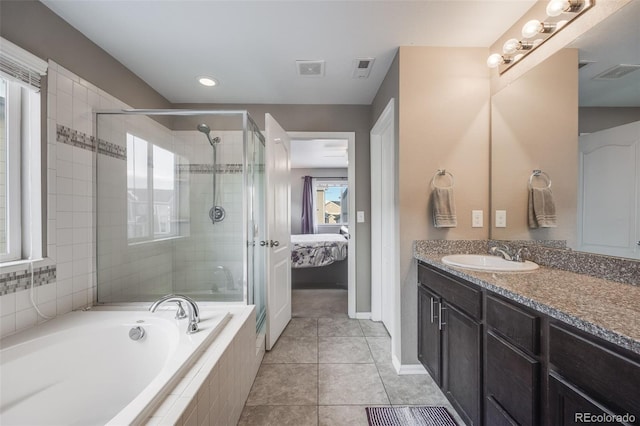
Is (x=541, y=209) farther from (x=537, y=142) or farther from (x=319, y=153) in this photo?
(x=319, y=153)

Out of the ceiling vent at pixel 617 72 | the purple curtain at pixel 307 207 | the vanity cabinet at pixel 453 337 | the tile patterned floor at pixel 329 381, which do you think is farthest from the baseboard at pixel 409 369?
the purple curtain at pixel 307 207

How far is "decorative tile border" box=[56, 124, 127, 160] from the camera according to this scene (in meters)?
1.55

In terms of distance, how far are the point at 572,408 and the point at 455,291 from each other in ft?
2.06

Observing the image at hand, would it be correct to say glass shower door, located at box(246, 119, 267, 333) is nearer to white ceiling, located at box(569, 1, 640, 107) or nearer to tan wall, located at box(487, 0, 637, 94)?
tan wall, located at box(487, 0, 637, 94)

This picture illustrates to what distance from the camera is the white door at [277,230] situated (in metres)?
2.15

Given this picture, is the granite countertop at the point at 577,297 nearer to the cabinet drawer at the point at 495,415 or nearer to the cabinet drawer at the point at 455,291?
the cabinet drawer at the point at 455,291

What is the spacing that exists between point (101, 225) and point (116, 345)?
2.93 ft

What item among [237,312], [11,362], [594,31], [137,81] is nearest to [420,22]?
[594,31]

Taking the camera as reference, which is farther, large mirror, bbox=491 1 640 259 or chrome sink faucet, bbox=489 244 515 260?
chrome sink faucet, bbox=489 244 515 260

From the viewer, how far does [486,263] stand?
1575 mm

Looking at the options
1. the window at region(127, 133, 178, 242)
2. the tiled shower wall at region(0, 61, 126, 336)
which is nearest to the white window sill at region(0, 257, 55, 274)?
the tiled shower wall at region(0, 61, 126, 336)

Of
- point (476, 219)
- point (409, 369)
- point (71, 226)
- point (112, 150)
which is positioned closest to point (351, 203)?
point (476, 219)

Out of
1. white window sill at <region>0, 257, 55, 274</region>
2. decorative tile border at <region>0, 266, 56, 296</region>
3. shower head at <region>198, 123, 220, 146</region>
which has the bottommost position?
decorative tile border at <region>0, 266, 56, 296</region>

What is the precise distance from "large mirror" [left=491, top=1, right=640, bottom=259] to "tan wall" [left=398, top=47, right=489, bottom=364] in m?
0.12
